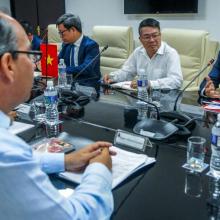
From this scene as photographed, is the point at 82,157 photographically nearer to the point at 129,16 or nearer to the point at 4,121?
the point at 4,121

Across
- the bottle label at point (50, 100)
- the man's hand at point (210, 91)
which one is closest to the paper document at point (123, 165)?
the bottle label at point (50, 100)

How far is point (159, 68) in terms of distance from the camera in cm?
273

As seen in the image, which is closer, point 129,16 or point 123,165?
point 123,165

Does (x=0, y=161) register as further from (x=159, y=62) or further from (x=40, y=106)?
(x=159, y=62)

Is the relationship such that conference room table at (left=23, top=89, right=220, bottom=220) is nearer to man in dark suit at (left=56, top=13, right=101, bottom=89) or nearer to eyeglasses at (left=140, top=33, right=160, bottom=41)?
eyeglasses at (left=140, top=33, right=160, bottom=41)

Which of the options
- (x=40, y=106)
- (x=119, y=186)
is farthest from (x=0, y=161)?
(x=40, y=106)

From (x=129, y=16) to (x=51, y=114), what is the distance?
287 centimetres

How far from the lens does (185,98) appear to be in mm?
2031

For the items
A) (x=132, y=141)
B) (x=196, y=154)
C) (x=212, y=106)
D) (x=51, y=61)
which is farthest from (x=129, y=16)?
(x=196, y=154)

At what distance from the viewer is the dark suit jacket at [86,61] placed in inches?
110

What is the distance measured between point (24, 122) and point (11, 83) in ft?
3.09

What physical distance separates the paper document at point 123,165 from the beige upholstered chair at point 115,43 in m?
2.38

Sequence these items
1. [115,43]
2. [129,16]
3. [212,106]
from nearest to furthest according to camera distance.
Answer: [212,106] < [115,43] < [129,16]

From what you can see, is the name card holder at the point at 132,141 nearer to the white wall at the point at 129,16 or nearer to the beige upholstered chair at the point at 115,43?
the beige upholstered chair at the point at 115,43
